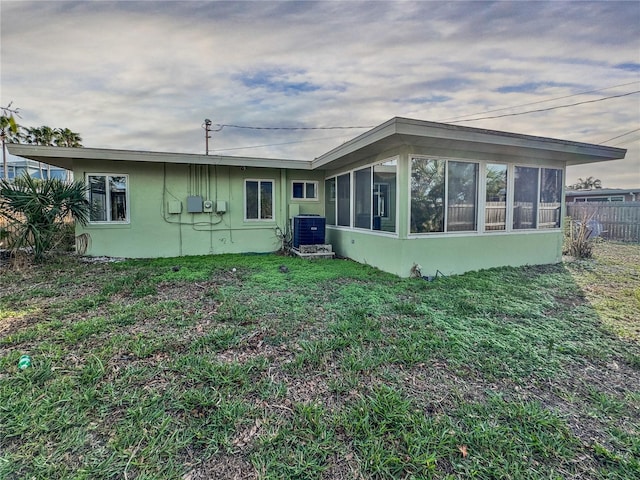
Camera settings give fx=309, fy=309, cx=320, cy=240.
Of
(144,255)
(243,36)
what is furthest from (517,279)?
(144,255)

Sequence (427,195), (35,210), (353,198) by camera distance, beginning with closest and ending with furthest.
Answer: (427,195)
(35,210)
(353,198)

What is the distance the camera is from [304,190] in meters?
9.23

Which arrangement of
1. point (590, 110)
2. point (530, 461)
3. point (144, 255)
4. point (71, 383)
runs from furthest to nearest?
1. point (590, 110)
2. point (144, 255)
3. point (71, 383)
4. point (530, 461)

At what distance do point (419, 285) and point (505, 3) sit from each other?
587cm

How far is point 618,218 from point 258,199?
43.2 ft

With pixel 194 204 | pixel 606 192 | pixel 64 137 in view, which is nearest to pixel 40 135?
pixel 64 137

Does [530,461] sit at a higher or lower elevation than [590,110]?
lower

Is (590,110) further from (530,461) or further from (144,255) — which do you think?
(144,255)

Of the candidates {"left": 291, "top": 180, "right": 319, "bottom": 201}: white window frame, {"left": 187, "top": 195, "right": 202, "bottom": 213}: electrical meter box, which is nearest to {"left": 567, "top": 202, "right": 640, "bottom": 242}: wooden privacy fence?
{"left": 291, "top": 180, "right": 319, "bottom": 201}: white window frame

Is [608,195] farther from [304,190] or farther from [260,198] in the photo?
[260,198]

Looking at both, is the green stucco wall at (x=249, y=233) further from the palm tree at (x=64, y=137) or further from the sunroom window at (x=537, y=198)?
the palm tree at (x=64, y=137)

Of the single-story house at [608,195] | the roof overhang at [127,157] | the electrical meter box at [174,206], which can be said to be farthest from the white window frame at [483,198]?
the single-story house at [608,195]

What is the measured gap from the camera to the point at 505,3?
20.0ft

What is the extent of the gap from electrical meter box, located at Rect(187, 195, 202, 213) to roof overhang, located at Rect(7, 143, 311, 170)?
2.99 feet
